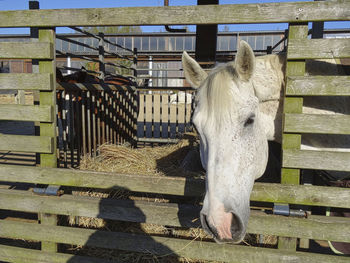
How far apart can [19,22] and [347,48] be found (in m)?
2.50

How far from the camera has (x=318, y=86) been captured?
1.73 metres

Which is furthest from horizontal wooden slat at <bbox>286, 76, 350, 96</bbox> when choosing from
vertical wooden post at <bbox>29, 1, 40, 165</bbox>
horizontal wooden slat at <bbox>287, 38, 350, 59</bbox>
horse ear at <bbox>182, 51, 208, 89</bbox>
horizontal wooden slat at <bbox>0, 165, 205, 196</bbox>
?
vertical wooden post at <bbox>29, 1, 40, 165</bbox>

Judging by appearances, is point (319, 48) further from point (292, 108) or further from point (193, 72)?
point (193, 72)

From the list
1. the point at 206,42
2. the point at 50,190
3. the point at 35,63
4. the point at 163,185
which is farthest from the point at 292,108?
the point at 206,42

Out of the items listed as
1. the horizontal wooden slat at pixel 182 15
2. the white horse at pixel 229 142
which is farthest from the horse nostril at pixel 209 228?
the horizontal wooden slat at pixel 182 15

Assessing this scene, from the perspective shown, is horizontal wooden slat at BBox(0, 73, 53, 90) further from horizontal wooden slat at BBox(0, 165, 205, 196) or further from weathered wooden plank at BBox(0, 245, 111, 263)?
weathered wooden plank at BBox(0, 245, 111, 263)

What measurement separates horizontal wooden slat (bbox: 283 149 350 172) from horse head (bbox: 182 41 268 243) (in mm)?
281

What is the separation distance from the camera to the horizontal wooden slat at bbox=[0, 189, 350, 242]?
5.84 feet

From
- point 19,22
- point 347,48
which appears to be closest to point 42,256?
point 19,22

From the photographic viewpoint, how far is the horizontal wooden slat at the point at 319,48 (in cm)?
168

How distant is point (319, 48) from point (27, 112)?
228 centimetres

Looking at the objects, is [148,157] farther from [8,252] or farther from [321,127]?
[321,127]

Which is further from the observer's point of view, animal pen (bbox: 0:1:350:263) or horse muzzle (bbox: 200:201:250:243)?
animal pen (bbox: 0:1:350:263)

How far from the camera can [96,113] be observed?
3953 millimetres
